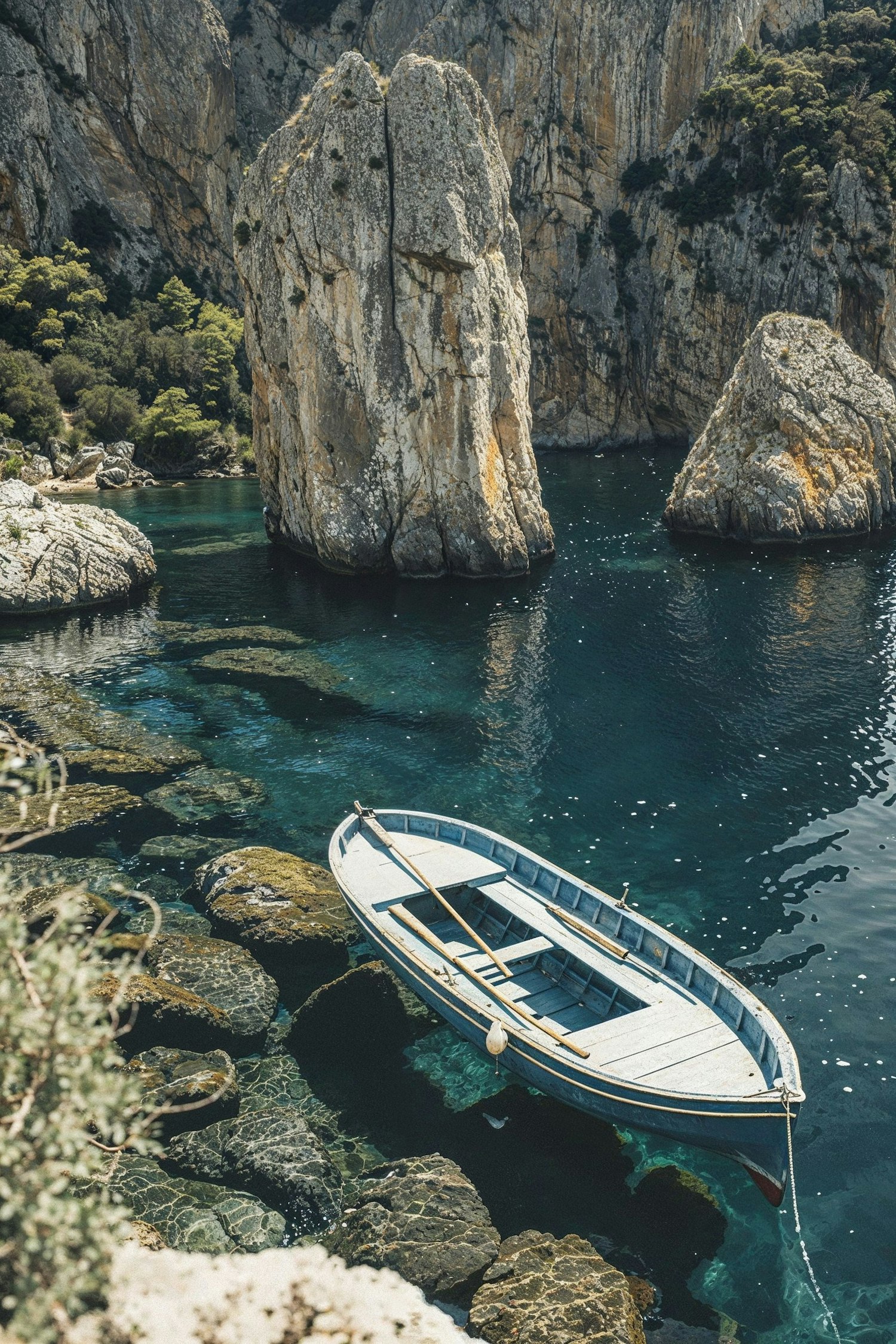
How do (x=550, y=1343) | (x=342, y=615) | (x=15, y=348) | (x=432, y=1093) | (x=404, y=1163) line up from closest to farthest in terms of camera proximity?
(x=550, y=1343), (x=404, y=1163), (x=432, y=1093), (x=342, y=615), (x=15, y=348)

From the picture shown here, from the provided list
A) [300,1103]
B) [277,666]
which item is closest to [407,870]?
[300,1103]

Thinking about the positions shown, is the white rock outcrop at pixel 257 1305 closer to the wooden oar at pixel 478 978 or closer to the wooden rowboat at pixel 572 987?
the wooden rowboat at pixel 572 987

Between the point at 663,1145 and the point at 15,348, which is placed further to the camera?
the point at 15,348

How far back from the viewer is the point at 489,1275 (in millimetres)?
11812

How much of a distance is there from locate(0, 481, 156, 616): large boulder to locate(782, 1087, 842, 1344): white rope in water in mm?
39469

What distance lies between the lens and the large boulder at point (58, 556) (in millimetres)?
43469

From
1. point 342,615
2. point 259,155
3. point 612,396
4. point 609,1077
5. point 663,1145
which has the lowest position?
point 663,1145

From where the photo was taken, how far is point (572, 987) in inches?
673

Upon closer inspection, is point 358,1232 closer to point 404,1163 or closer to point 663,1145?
point 404,1163

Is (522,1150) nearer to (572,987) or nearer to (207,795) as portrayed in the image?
(572,987)

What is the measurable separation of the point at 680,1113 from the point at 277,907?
9.55 meters

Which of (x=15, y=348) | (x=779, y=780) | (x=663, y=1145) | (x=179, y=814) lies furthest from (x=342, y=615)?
(x=15, y=348)

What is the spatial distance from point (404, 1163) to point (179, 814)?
510 inches

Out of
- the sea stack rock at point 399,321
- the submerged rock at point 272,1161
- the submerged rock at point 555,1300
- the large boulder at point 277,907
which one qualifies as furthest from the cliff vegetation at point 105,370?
the submerged rock at point 555,1300
